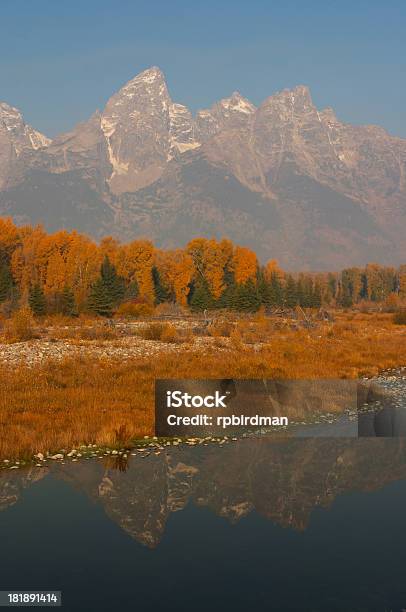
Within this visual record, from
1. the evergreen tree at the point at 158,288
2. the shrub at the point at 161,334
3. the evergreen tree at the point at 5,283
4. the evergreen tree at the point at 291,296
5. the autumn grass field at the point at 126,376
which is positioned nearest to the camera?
the autumn grass field at the point at 126,376

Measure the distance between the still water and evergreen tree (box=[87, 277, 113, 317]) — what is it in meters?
55.5

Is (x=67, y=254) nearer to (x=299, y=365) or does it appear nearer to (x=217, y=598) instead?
(x=299, y=365)

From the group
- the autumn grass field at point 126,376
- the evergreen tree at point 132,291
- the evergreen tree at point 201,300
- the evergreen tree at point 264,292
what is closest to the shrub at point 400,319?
the evergreen tree at point 264,292

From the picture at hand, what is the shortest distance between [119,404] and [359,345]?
25541 millimetres

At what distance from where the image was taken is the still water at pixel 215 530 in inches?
380

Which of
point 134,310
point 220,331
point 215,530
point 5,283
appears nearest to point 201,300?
point 134,310

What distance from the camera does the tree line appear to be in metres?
74.0

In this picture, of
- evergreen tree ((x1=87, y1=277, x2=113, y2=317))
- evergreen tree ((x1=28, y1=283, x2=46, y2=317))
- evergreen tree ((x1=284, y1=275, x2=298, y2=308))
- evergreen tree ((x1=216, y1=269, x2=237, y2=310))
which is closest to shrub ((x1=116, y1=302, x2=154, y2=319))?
evergreen tree ((x1=87, y1=277, x2=113, y2=317))

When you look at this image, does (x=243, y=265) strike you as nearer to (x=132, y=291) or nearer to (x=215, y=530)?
(x=132, y=291)

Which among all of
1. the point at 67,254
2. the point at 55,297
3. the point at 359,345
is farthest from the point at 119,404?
the point at 67,254

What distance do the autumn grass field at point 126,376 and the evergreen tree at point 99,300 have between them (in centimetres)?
2383

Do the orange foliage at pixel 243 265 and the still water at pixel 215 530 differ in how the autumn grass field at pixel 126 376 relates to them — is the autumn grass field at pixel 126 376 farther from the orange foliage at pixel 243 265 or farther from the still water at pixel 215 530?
the orange foliage at pixel 243 265

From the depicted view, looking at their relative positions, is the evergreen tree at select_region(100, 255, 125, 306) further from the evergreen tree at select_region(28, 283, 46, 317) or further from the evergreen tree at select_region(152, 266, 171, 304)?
the evergreen tree at select_region(152, 266, 171, 304)

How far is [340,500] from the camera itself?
13.3m
